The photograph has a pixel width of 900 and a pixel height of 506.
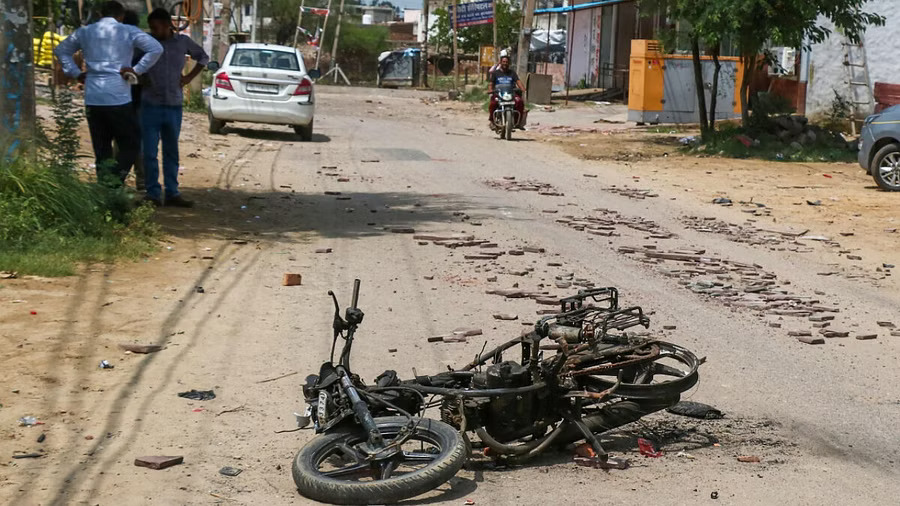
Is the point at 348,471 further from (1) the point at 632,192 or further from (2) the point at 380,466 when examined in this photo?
(1) the point at 632,192

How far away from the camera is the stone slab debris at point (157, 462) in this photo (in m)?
4.98

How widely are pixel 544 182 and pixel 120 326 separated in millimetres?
10020

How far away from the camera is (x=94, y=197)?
9.98 m

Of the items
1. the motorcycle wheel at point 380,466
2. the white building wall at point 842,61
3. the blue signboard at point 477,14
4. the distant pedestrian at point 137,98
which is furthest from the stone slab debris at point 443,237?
the blue signboard at point 477,14

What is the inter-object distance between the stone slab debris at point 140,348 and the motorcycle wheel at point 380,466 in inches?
91.4

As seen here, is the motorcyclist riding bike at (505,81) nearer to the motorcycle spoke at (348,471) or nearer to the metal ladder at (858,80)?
the metal ladder at (858,80)

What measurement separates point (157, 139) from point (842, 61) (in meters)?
19.4

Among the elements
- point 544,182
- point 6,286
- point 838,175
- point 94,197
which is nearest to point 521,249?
point 94,197

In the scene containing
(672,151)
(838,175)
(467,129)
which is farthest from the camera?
(467,129)

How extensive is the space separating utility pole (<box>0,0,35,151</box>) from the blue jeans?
175cm

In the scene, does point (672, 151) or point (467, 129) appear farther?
point (467, 129)

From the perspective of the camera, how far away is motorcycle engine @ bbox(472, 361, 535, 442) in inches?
202

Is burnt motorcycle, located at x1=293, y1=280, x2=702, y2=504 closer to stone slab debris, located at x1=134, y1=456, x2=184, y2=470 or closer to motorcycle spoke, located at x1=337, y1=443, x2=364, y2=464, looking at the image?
motorcycle spoke, located at x1=337, y1=443, x2=364, y2=464

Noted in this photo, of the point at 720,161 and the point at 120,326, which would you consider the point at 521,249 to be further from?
the point at 720,161
